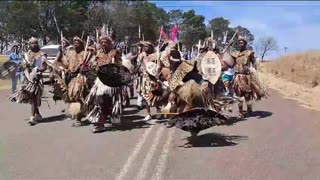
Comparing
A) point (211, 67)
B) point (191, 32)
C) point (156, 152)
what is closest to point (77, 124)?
point (211, 67)

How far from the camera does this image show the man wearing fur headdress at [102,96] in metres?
11.8

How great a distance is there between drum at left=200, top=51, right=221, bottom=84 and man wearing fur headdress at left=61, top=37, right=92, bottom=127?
282 centimetres

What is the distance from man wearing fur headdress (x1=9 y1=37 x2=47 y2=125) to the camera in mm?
13312

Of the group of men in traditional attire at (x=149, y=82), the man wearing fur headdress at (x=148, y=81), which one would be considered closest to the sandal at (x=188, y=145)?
the group of men in traditional attire at (x=149, y=82)

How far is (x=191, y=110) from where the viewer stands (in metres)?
9.86

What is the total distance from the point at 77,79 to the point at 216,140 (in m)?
3.85

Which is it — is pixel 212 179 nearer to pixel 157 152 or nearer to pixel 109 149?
pixel 157 152

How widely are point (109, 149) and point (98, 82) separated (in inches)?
97.7

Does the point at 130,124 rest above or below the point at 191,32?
below

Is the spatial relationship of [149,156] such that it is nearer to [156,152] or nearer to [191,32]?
[156,152]

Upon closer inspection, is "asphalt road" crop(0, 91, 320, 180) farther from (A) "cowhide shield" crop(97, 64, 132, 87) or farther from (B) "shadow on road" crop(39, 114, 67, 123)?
(A) "cowhide shield" crop(97, 64, 132, 87)

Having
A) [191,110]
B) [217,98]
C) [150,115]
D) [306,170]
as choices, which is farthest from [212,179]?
[150,115]

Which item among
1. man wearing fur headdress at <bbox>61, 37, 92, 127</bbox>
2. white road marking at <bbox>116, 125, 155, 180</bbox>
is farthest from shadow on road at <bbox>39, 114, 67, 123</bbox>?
white road marking at <bbox>116, 125, 155, 180</bbox>

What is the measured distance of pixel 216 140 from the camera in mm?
10617
